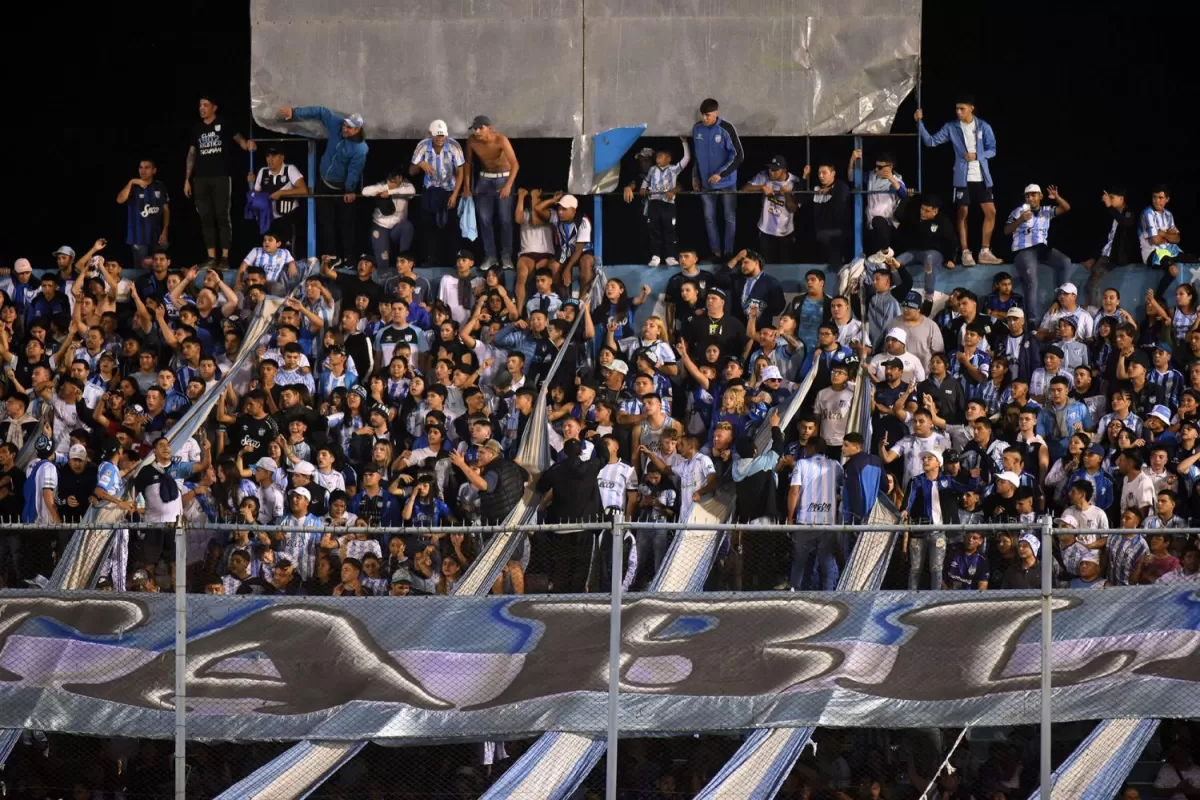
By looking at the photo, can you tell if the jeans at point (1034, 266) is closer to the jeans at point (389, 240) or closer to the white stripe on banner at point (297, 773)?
the jeans at point (389, 240)

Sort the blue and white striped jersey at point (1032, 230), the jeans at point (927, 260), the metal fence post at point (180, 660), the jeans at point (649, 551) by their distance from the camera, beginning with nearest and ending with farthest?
1. the metal fence post at point (180, 660)
2. the jeans at point (649, 551)
3. the blue and white striped jersey at point (1032, 230)
4. the jeans at point (927, 260)

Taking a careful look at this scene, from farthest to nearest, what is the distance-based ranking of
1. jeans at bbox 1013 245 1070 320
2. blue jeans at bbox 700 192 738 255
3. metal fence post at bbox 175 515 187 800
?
blue jeans at bbox 700 192 738 255 < jeans at bbox 1013 245 1070 320 < metal fence post at bbox 175 515 187 800

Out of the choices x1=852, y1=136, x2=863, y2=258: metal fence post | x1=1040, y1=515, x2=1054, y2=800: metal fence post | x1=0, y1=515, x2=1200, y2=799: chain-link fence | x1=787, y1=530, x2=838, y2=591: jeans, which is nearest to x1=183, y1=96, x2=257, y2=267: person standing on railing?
x1=852, y1=136, x2=863, y2=258: metal fence post

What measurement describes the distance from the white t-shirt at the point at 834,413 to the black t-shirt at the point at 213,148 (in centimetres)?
709

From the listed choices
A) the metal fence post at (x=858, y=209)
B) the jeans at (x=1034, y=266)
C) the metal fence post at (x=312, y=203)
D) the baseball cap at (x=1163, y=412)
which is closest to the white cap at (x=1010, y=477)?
the baseball cap at (x=1163, y=412)

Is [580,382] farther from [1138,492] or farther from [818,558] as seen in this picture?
[818,558]

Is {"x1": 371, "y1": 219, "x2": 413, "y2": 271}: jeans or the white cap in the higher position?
{"x1": 371, "y1": 219, "x2": 413, "y2": 271}: jeans

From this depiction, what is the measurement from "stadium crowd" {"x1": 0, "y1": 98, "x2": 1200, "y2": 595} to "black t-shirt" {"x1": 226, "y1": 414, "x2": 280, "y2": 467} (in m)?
0.03

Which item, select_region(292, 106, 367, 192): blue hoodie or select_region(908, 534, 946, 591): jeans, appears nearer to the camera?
select_region(908, 534, 946, 591): jeans

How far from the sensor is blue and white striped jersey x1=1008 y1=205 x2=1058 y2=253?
63.7ft

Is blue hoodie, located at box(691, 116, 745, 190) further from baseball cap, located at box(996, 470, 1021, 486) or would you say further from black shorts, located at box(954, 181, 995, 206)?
baseball cap, located at box(996, 470, 1021, 486)

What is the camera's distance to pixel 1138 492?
15914mm

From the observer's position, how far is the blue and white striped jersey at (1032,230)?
19.4 meters

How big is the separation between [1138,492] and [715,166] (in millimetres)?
6141
